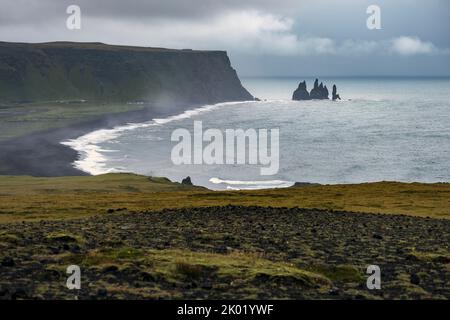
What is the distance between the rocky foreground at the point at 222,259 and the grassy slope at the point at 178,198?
16.7 metres

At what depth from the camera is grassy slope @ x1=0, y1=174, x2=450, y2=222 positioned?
2363 inches

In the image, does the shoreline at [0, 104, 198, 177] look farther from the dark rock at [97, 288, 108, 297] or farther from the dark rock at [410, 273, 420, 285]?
the dark rock at [97, 288, 108, 297]

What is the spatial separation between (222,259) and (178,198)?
4886cm

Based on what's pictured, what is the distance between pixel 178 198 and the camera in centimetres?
7569

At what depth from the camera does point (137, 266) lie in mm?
25297

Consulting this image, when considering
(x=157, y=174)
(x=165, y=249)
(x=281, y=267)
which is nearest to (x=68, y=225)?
(x=165, y=249)

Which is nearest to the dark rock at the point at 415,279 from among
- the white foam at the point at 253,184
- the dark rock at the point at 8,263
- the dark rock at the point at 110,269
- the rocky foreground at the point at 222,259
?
the rocky foreground at the point at 222,259

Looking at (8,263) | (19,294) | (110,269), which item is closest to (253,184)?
(110,269)

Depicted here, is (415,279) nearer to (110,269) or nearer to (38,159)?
(110,269)

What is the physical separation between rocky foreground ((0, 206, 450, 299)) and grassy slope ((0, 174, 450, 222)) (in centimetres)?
1666

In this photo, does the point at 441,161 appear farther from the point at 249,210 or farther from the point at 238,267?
the point at 238,267

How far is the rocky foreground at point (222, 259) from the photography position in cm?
2234

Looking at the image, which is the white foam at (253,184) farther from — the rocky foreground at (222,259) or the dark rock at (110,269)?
the dark rock at (110,269)
